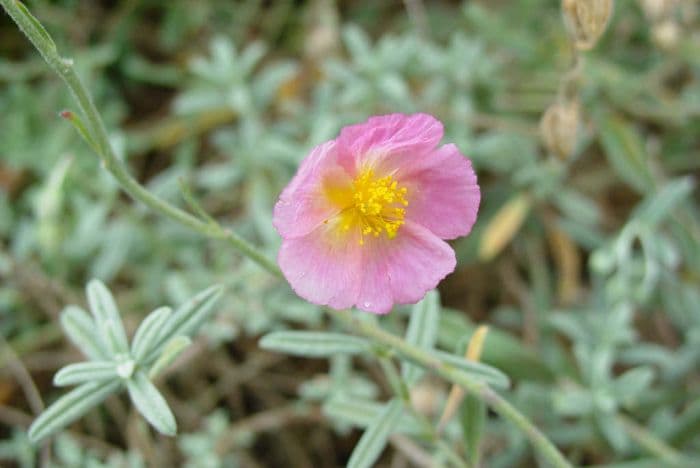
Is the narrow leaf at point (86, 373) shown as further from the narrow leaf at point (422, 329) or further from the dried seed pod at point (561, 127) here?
the dried seed pod at point (561, 127)

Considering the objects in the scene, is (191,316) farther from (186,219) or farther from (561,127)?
(561,127)

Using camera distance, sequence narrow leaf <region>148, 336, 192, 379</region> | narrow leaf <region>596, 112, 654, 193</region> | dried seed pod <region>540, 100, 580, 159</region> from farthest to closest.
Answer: narrow leaf <region>596, 112, 654, 193</region>
dried seed pod <region>540, 100, 580, 159</region>
narrow leaf <region>148, 336, 192, 379</region>

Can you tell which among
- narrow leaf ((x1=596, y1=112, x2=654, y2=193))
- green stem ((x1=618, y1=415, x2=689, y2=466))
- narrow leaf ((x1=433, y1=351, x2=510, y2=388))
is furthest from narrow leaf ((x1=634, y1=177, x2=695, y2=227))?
narrow leaf ((x1=433, y1=351, x2=510, y2=388))

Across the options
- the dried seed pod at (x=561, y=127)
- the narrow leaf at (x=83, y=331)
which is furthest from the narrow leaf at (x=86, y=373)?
the dried seed pod at (x=561, y=127)

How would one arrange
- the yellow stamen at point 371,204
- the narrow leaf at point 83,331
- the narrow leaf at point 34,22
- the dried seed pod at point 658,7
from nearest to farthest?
1. the narrow leaf at point 34,22
2. the yellow stamen at point 371,204
3. the narrow leaf at point 83,331
4. the dried seed pod at point 658,7

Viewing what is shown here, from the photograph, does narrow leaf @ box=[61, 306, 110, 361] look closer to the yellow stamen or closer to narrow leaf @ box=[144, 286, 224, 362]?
narrow leaf @ box=[144, 286, 224, 362]

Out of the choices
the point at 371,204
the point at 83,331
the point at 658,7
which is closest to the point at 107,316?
the point at 83,331
